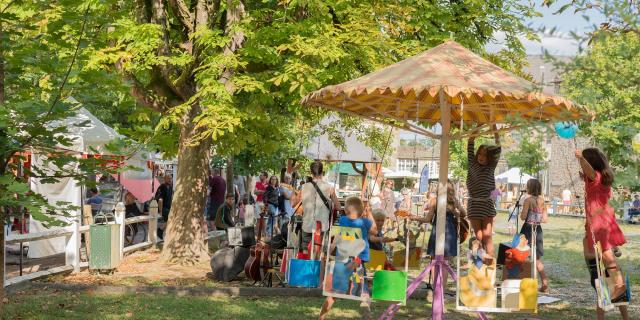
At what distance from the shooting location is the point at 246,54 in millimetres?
14156

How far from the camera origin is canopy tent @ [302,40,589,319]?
315 inches

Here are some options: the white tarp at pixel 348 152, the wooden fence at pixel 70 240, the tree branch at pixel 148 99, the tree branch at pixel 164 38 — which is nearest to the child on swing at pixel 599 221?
the wooden fence at pixel 70 240

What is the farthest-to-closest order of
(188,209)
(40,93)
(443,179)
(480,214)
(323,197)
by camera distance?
1. (188,209)
2. (323,197)
3. (480,214)
4. (443,179)
5. (40,93)

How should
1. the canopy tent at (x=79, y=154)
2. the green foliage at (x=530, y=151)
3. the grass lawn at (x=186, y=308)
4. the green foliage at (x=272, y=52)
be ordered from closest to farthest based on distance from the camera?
1. the green foliage at (x=530, y=151)
2. the canopy tent at (x=79, y=154)
3. the grass lawn at (x=186, y=308)
4. the green foliage at (x=272, y=52)

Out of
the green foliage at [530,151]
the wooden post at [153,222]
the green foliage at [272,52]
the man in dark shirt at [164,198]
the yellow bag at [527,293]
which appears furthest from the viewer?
the man in dark shirt at [164,198]

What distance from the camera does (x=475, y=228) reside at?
1162cm

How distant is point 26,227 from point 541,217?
10.2m

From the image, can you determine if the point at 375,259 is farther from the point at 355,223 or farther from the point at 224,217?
the point at 224,217

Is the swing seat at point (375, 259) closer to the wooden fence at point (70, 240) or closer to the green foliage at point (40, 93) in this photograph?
the wooden fence at point (70, 240)

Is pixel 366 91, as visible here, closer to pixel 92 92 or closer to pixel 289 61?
pixel 92 92

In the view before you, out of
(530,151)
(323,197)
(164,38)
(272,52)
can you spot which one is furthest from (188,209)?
(530,151)

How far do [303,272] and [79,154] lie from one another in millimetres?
3784

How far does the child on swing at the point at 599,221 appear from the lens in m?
8.75

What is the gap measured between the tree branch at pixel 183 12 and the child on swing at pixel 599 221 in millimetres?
8986
